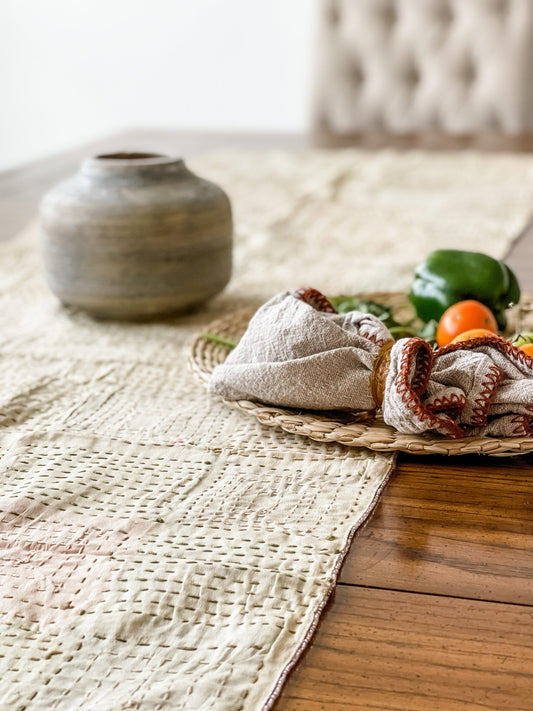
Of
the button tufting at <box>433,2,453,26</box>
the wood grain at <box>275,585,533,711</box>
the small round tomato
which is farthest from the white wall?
the wood grain at <box>275,585,533,711</box>

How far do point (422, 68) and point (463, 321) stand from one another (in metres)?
1.95

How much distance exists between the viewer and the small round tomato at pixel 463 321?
1.02 metres

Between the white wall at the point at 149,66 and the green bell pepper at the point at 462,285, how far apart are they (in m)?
2.30

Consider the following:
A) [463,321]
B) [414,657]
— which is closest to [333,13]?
[463,321]

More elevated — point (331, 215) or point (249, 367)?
point (249, 367)

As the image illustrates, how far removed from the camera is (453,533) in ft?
2.34

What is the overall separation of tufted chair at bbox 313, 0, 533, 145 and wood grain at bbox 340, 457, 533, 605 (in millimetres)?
1943

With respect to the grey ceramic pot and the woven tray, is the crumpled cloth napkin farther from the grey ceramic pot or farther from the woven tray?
the grey ceramic pot

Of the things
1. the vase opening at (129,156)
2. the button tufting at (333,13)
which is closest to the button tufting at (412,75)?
the button tufting at (333,13)

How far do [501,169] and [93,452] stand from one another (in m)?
1.57

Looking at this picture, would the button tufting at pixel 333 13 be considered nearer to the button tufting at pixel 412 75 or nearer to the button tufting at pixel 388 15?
the button tufting at pixel 388 15

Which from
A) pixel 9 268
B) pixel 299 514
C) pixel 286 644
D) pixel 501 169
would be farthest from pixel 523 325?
pixel 501 169

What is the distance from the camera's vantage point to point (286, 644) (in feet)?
1.90

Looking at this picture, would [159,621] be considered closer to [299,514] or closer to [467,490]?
[299,514]
